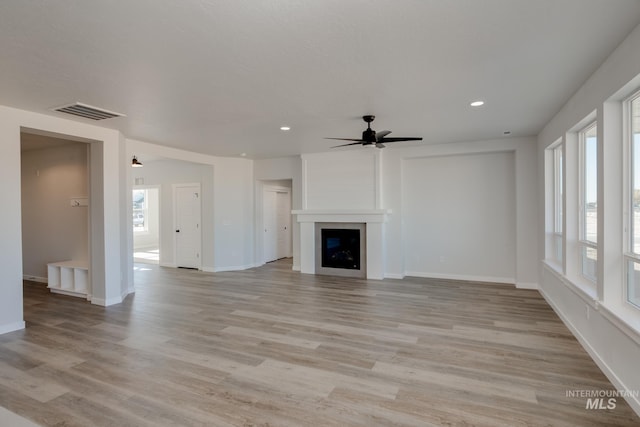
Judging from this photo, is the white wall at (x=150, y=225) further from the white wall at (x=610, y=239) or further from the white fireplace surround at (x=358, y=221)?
the white wall at (x=610, y=239)

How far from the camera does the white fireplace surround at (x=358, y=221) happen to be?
6.73 metres

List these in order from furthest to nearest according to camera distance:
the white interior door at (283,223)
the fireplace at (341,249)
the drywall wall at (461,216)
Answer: the white interior door at (283,223), the fireplace at (341,249), the drywall wall at (461,216)

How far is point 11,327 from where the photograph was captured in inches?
158

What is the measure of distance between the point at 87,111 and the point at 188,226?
14.4ft

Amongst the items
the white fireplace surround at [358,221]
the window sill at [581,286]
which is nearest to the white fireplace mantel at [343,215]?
the white fireplace surround at [358,221]

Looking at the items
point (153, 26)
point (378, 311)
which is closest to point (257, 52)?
point (153, 26)

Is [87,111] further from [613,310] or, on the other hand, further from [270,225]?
[613,310]

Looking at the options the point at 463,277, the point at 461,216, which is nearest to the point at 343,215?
the point at 461,216

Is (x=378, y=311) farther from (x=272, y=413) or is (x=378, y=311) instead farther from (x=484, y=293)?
(x=272, y=413)

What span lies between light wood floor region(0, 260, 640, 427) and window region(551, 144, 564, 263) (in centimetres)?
81

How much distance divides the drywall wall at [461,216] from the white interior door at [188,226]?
480 cm

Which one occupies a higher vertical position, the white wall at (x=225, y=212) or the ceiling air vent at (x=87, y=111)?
the ceiling air vent at (x=87, y=111)

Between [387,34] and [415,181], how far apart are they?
4.77m

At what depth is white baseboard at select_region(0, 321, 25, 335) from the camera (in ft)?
13.0
